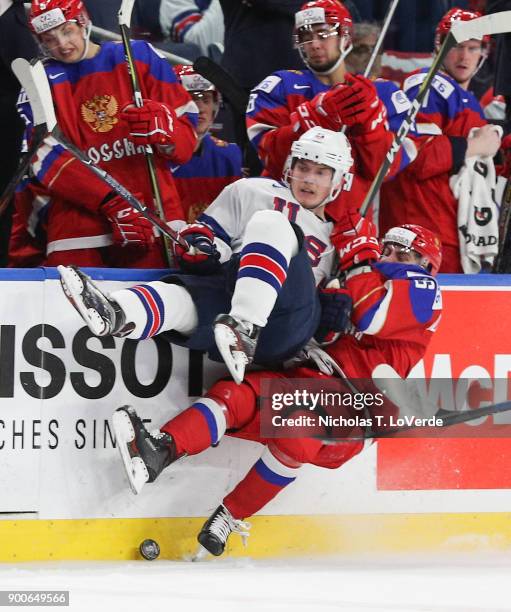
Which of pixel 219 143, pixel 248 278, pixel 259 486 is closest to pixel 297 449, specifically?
pixel 259 486

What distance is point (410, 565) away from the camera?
3.45 meters

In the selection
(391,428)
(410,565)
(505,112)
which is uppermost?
(505,112)

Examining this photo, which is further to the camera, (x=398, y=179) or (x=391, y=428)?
(x=398, y=179)

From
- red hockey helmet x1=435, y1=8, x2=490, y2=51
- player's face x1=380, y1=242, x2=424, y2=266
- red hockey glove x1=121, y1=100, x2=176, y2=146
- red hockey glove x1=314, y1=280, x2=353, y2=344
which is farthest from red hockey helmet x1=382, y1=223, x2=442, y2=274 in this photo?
red hockey helmet x1=435, y1=8, x2=490, y2=51

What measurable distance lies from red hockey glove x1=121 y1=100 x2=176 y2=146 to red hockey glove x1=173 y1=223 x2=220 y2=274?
45 cm

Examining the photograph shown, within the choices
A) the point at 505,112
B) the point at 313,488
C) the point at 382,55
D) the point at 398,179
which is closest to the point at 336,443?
the point at 313,488

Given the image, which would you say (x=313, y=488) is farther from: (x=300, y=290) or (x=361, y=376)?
(x=300, y=290)

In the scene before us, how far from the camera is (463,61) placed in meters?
4.24

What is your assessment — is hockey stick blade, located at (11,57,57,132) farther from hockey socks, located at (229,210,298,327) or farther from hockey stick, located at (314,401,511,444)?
hockey stick, located at (314,401,511,444)

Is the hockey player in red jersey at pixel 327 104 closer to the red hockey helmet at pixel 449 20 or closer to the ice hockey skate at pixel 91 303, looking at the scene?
the red hockey helmet at pixel 449 20

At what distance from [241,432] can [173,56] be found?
1.82m

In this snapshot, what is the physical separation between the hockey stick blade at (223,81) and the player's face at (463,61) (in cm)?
71

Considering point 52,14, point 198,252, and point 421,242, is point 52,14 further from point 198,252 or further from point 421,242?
point 421,242

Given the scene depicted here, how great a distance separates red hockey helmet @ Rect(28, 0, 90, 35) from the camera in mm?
3686
